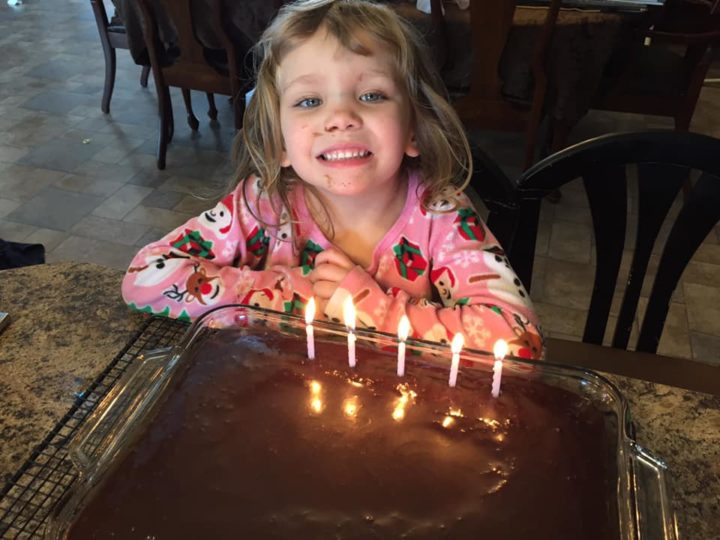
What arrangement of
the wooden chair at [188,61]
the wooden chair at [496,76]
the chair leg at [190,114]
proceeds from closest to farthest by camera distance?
the wooden chair at [496,76] → the wooden chair at [188,61] → the chair leg at [190,114]

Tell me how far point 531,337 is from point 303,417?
0.37 metres

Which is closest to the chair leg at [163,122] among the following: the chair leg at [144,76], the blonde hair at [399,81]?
the chair leg at [144,76]

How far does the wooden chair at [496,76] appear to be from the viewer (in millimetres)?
2102

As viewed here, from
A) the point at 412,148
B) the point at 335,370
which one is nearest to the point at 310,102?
the point at 412,148

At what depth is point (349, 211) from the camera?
1021mm

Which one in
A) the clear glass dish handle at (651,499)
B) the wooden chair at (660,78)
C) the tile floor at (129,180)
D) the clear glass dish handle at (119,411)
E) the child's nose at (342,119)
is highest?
the child's nose at (342,119)

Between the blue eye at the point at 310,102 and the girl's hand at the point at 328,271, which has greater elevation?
the blue eye at the point at 310,102

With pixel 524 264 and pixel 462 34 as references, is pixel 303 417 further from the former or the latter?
pixel 462 34

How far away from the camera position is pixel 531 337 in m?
0.84

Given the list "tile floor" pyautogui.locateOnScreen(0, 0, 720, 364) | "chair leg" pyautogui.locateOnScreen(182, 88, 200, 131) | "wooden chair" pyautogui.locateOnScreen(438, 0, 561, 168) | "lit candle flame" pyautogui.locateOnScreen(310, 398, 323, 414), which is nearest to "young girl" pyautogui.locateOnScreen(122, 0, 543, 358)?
"lit candle flame" pyautogui.locateOnScreen(310, 398, 323, 414)

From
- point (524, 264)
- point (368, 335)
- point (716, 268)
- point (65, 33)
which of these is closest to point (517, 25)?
point (716, 268)

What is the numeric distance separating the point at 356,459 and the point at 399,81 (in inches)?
22.8

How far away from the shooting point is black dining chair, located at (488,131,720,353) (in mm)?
926

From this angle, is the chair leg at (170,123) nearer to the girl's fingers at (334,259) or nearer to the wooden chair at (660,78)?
the wooden chair at (660,78)
